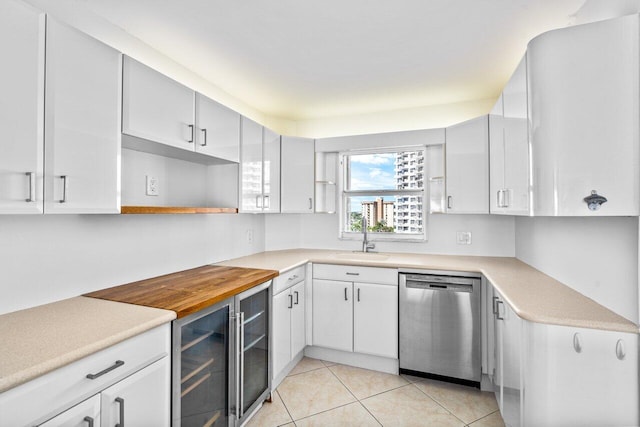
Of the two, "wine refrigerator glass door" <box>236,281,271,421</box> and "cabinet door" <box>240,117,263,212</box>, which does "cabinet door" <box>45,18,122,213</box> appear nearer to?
"wine refrigerator glass door" <box>236,281,271,421</box>

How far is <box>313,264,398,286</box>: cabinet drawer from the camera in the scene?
2633 mm

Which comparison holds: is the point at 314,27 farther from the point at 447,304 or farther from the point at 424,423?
the point at 424,423

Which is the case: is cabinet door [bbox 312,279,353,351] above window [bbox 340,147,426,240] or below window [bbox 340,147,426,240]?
below

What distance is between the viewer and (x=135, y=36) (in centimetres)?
200

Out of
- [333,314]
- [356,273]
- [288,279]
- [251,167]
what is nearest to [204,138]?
[251,167]

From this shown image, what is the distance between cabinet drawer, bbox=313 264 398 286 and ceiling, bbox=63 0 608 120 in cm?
Result: 164

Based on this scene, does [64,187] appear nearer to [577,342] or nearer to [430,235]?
[577,342]

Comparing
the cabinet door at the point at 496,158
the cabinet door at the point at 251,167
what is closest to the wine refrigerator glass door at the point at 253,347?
the cabinet door at the point at 251,167

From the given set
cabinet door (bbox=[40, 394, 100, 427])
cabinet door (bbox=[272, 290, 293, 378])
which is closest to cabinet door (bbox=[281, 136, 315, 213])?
cabinet door (bbox=[272, 290, 293, 378])

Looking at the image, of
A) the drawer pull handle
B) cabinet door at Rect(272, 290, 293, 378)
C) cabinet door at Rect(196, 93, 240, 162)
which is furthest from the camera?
cabinet door at Rect(272, 290, 293, 378)

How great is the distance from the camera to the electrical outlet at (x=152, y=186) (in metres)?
2.06

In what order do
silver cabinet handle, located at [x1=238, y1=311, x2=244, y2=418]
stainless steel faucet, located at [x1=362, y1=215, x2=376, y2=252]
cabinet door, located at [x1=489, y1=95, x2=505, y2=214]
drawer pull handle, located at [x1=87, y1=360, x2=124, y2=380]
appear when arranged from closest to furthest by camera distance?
drawer pull handle, located at [x1=87, y1=360, x2=124, y2=380], silver cabinet handle, located at [x1=238, y1=311, x2=244, y2=418], cabinet door, located at [x1=489, y1=95, x2=505, y2=214], stainless steel faucet, located at [x1=362, y1=215, x2=376, y2=252]

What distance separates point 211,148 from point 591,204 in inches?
83.1

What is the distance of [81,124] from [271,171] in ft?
5.61
